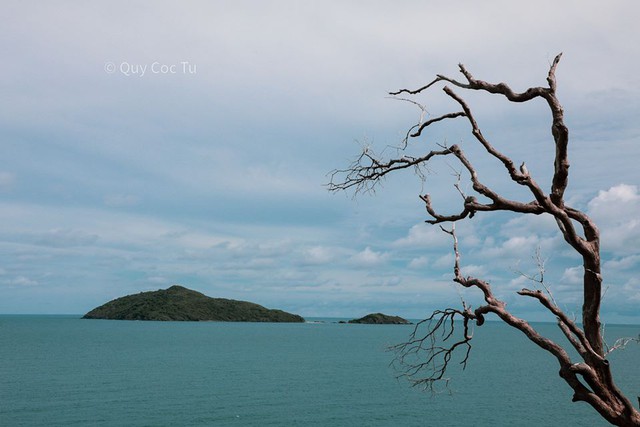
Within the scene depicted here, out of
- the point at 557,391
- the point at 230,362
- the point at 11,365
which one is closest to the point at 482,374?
the point at 557,391

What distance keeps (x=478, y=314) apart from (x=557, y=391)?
7248 cm

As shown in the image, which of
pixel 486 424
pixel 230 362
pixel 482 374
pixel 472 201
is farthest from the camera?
pixel 230 362

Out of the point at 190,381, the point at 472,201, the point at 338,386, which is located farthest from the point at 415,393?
the point at 472,201

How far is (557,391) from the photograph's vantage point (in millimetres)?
73625

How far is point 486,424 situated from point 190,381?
37848 mm

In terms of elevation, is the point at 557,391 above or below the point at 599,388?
below

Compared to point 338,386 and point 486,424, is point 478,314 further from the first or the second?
point 338,386

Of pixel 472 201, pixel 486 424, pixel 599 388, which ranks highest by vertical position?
pixel 472 201

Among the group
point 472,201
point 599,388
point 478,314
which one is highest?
point 472,201

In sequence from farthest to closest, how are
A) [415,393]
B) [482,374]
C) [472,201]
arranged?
[482,374], [415,393], [472,201]

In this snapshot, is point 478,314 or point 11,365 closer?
point 478,314

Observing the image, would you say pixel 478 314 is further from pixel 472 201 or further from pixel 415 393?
pixel 415 393

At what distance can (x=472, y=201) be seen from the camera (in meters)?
9.12

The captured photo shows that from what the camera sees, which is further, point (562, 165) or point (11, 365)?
point (11, 365)
